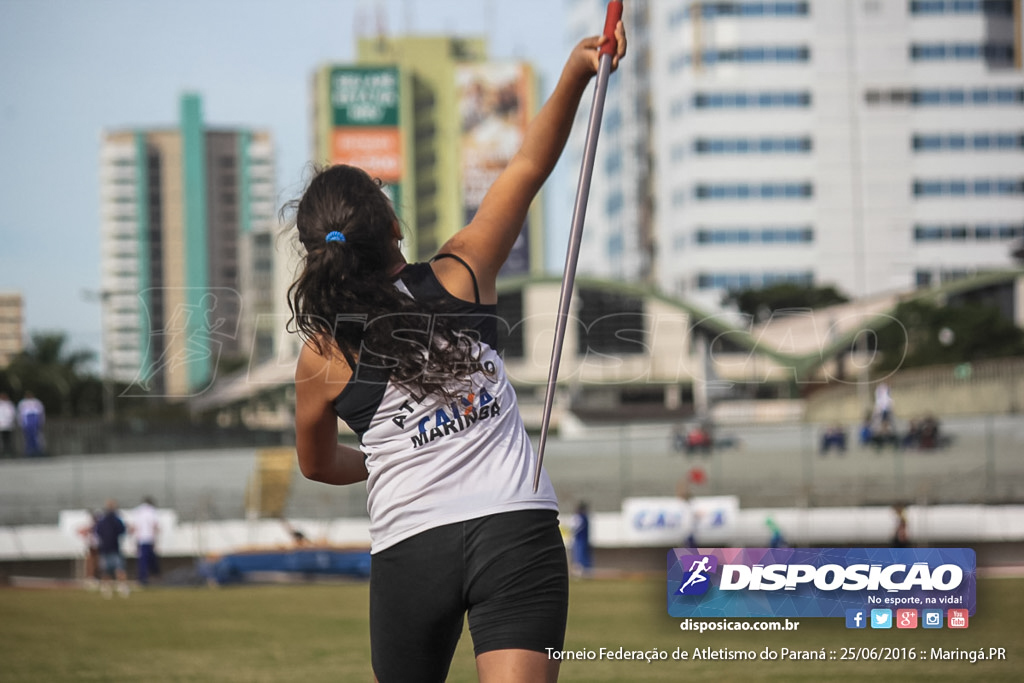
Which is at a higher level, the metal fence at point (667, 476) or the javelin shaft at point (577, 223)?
the javelin shaft at point (577, 223)

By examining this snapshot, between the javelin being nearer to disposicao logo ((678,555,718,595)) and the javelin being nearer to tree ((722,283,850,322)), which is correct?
disposicao logo ((678,555,718,595))

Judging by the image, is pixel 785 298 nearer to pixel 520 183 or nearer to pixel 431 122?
pixel 431 122

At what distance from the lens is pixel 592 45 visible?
116 inches

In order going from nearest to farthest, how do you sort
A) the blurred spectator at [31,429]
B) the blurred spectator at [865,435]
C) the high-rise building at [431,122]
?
the blurred spectator at [865,435], the blurred spectator at [31,429], the high-rise building at [431,122]

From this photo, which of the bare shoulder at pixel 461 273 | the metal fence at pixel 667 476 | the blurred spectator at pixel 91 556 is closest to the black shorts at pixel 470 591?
the bare shoulder at pixel 461 273

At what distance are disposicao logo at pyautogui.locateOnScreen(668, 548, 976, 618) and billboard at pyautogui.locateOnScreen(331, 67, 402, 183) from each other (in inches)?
3900

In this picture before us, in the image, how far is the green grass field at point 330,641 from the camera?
26.6 feet

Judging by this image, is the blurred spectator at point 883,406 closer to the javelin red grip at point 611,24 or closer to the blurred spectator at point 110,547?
the blurred spectator at point 110,547

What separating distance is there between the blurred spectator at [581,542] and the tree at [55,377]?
51.5 metres

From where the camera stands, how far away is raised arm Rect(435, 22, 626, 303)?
2957 mm

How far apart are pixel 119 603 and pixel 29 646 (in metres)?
6.13

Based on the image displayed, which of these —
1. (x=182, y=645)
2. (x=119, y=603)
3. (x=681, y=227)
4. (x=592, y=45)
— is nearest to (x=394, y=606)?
(x=592, y=45)

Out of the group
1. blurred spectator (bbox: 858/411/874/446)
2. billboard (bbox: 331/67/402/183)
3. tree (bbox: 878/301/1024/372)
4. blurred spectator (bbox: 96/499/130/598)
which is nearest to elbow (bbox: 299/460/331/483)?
blurred spectator (bbox: 96/499/130/598)

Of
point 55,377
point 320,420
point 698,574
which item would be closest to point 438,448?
point 320,420
